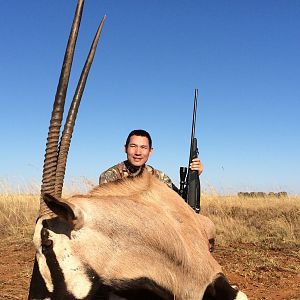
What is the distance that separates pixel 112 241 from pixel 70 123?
78 cm

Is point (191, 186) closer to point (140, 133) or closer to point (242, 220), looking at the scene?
point (140, 133)

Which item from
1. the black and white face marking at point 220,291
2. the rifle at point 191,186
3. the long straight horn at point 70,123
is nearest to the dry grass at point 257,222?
the rifle at point 191,186

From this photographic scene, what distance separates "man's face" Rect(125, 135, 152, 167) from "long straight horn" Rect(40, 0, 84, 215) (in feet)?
7.01

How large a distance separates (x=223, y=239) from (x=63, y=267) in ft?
19.7

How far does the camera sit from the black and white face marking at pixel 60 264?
2.33m

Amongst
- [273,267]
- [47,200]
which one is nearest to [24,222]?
[273,267]

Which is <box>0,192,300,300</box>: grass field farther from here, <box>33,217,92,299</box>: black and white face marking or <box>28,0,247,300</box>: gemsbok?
<box>33,217,92,299</box>: black and white face marking

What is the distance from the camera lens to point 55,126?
2.57 m

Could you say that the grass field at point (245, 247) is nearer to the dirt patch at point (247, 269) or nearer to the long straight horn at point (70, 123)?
the dirt patch at point (247, 269)

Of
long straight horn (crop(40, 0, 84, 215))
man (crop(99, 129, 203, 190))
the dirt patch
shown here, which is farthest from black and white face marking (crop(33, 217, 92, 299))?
the dirt patch

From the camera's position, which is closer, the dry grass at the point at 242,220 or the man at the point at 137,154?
the man at the point at 137,154

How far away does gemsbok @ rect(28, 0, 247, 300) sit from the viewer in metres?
2.36

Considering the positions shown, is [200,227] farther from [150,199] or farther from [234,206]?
[234,206]

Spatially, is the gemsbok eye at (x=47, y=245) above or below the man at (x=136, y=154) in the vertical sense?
below
